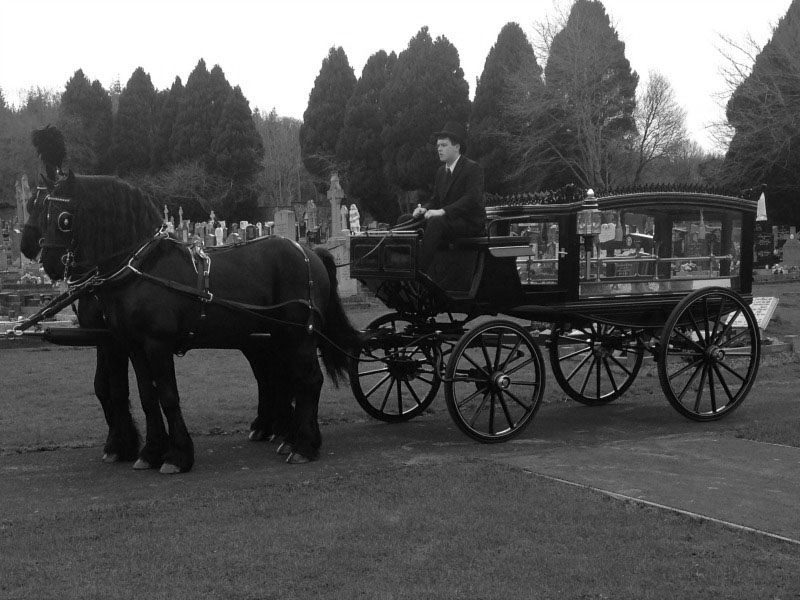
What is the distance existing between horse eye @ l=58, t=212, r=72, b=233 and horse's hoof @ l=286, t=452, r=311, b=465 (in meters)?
2.26

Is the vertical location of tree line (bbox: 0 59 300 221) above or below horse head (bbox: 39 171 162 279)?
above

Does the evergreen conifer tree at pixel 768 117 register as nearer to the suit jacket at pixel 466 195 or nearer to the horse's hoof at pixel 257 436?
the suit jacket at pixel 466 195

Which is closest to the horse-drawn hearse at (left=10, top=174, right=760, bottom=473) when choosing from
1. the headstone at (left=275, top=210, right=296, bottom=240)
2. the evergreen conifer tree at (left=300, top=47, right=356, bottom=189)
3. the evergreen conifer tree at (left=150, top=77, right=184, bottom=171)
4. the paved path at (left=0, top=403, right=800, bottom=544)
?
the paved path at (left=0, top=403, right=800, bottom=544)

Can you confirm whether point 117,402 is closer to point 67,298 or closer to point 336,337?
point 67,298

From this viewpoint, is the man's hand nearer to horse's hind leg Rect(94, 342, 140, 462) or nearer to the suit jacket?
the suit jacket

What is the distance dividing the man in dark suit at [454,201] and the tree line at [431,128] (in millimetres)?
27416

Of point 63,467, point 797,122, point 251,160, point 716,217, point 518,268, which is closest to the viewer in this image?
point 63,467

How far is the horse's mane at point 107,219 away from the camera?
6449mm

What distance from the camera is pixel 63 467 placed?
677 cm

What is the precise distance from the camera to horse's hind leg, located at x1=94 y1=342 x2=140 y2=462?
6.84 meters

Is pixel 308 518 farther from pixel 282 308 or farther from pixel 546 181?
pixel 546 181

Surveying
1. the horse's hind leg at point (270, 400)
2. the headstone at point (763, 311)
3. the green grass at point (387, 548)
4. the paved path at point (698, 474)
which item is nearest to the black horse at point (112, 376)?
the horse's hind leg at point (270, 400)

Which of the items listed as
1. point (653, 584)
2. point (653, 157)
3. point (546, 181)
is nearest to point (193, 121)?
point (546, 181)

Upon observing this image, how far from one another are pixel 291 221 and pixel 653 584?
20.1 metres
